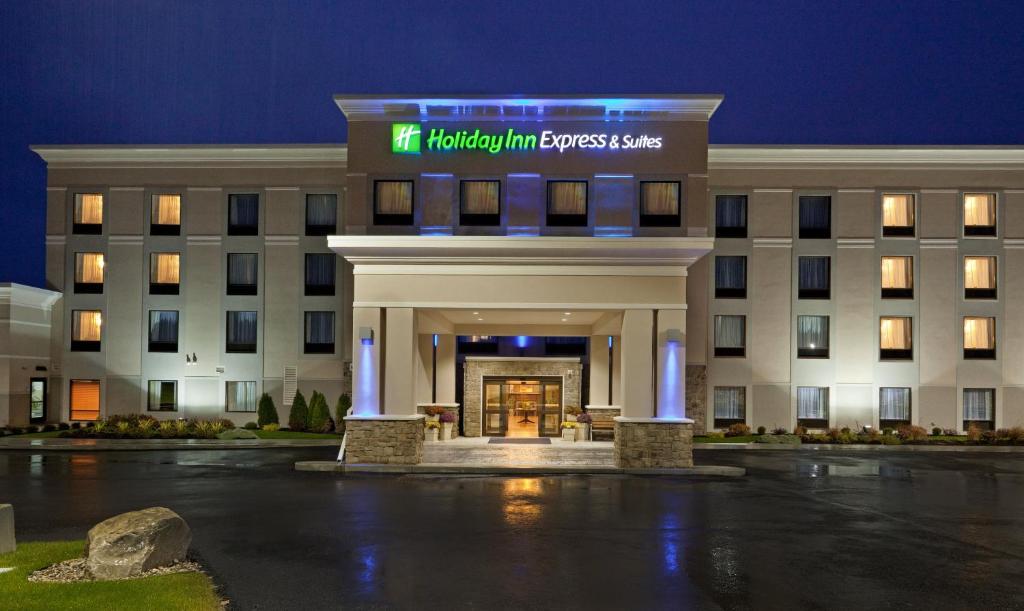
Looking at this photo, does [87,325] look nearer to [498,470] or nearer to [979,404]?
[498,470]

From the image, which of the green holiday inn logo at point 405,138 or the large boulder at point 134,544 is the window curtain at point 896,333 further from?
the large boulder at point 134,544

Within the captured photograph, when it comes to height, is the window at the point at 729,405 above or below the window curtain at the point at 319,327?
below

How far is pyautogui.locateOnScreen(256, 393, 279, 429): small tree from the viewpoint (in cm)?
3309

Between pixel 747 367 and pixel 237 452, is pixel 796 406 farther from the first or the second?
pixel 237 452

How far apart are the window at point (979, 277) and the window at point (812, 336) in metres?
6.60

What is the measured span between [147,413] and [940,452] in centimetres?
3391

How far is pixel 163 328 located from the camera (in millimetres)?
35281

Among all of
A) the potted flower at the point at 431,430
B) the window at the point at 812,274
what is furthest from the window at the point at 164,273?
the window at the point at 812,274

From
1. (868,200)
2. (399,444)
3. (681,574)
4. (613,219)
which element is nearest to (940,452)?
(868,200)

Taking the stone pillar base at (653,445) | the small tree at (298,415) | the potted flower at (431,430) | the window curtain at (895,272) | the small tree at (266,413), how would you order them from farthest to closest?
the window curtain at (895,272) → the small tree at (266,413) → the small tree at (298,415) → the potted flower at (431,430) → the stone pillar base at (653,445)

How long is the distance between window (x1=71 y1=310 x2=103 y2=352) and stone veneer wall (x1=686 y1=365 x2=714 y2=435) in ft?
90.5

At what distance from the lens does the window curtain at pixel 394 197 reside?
22.0 meters

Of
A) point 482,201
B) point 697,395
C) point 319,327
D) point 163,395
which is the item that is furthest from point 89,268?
point 697,395

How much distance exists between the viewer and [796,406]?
3416 cm
